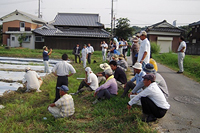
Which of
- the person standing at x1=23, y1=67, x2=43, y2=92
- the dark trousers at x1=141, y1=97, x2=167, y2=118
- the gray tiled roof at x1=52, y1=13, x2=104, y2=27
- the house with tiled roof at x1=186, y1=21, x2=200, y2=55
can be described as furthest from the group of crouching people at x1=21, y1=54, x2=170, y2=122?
the gray tiled roof at x1=52, y1=13, x2=104, y2=27

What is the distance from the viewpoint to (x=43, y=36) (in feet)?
97.0

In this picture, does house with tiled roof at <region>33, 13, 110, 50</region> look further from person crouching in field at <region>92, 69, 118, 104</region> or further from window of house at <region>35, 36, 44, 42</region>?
person crouching in field at <region>92, 69, 118, 104</region>

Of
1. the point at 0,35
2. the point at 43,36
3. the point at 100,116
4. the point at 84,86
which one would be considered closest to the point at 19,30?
the point at 0,35

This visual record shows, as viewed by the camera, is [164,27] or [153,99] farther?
[164,27]

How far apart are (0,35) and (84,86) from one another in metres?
35.6

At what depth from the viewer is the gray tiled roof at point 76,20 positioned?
32000 mm

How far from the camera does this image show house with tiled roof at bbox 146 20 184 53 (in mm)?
29344

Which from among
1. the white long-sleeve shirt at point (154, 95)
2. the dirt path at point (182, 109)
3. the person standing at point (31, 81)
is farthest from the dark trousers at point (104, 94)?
the person standing at point (31, 81)

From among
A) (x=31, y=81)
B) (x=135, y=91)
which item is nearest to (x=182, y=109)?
(x=135, y=91)

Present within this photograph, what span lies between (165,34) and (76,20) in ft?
47.4

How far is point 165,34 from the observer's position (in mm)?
29594

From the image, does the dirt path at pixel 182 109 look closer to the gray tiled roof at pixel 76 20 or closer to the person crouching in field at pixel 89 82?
the person crouching in field at pixel 89 82

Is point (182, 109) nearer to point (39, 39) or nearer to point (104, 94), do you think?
point (104, 94)

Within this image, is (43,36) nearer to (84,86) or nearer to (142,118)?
(84,86)
